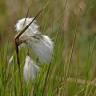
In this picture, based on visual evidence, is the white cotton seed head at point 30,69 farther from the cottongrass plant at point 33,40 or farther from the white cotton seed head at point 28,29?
the white cotton seed head at point 28,29

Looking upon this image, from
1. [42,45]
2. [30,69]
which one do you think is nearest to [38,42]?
[42,45]

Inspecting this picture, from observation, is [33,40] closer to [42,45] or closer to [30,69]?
[42,45]

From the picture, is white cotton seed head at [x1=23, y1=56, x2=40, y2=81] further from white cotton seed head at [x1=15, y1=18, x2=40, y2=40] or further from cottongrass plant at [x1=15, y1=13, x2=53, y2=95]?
white cotton seed head at [x1=15, y1=18, x2=40, y2=40]

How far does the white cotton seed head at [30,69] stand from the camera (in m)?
2.05

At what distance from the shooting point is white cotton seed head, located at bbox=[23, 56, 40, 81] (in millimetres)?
2053

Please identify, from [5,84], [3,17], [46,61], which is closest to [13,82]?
[5,84]

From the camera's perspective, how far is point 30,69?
82.0 inches

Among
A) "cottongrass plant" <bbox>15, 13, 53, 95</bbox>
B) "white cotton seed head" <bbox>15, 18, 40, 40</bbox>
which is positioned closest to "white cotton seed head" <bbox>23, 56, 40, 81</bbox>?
"cottongrass plant" <bbox>15, 13, 53, 95</bbox>

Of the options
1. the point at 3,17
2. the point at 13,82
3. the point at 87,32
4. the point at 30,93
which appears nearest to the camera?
the point at 30,93

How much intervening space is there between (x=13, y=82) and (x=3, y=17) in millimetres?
3101

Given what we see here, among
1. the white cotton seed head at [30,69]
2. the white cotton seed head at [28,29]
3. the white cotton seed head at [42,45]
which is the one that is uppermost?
the white cotton seed head at [28,29]

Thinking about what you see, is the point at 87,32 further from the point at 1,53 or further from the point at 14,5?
the point at 1,53

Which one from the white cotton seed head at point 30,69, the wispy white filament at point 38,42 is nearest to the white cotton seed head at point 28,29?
the wispy white filament at point 38,42

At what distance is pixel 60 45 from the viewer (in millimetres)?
2496
